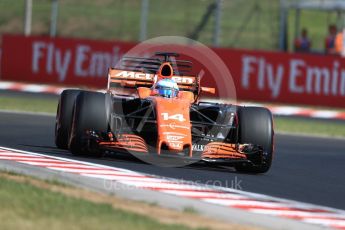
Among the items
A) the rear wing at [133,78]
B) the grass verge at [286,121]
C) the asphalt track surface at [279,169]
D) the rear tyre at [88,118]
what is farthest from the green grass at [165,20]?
the rear tyre at [88,118]

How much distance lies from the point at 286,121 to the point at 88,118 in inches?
471

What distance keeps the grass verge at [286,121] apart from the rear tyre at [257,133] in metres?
8.46

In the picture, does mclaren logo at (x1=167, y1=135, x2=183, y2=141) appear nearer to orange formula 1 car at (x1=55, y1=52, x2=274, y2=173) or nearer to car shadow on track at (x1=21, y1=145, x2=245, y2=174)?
orange formula 1 car at (x1=55, y1=52, x2=274, y2=173)

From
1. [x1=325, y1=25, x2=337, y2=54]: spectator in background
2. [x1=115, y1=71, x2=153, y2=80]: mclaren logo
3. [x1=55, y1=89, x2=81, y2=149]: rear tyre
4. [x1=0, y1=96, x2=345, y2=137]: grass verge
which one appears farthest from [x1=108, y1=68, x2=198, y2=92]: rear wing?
[x1=325, y1=25, x2=337, y2=54]: spectator in background

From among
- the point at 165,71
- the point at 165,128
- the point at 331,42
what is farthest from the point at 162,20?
the point at 165,128

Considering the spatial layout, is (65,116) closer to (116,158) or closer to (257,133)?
(116,158)

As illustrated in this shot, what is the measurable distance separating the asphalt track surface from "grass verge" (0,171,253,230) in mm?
2228

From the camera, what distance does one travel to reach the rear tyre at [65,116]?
1288 centimetres

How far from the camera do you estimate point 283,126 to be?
2184 cm

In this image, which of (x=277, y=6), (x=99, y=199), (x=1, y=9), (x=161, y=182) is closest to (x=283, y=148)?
(x=161, y=182)

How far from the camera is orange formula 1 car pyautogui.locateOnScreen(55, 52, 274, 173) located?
38.9ft

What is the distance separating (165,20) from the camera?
3428 centimetres

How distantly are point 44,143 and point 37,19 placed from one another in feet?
72.1

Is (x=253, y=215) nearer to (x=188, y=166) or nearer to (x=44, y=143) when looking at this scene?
(x=188, y=166)
